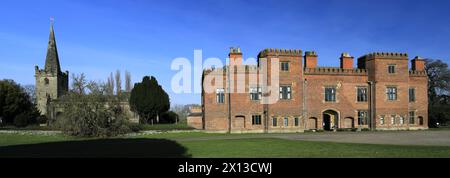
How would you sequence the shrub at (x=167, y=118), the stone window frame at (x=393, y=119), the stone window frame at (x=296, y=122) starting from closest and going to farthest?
the stone window frame at (x=296, y=122) → the stone window frame at (x=393, y=119) → the shrub at (x=167, y=118)

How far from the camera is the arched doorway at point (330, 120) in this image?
41094mm

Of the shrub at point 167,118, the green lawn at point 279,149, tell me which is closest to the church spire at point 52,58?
the shrub at point 167,118

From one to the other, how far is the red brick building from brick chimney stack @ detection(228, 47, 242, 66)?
0.06ft

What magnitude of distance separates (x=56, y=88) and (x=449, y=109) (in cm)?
6133

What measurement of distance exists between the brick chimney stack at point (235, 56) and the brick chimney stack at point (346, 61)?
33.7 feet

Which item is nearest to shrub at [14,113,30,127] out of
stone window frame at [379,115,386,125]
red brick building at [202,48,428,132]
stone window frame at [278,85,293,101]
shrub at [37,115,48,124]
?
shrub at [37,115,48,124]

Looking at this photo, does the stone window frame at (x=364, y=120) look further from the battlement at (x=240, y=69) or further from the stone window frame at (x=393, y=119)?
the battlement at (x=240, y=69)

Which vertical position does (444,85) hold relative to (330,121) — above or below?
above

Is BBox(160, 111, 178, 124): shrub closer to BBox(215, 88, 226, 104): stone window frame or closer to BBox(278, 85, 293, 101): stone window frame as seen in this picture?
BBox(215, 88, 226, 104): stone window frame
